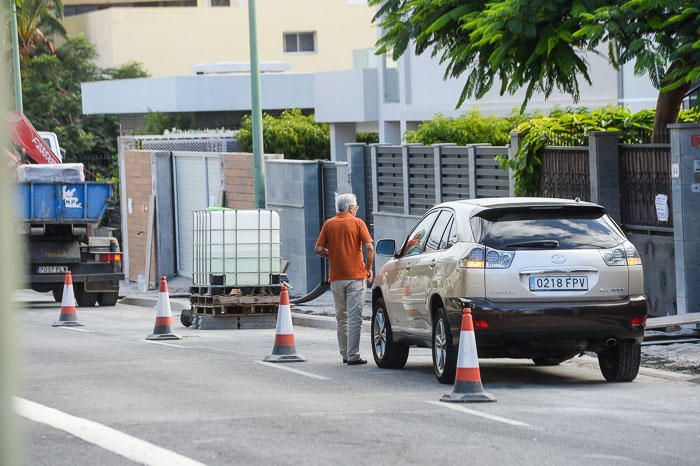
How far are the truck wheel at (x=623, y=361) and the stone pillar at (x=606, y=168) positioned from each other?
5412mm

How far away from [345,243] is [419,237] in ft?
3.21

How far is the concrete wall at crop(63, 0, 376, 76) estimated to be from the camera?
6006cm

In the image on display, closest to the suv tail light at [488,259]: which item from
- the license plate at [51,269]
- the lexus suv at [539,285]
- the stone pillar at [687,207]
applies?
the lexus suv at [539,285]

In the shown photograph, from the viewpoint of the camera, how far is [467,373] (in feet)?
31.4

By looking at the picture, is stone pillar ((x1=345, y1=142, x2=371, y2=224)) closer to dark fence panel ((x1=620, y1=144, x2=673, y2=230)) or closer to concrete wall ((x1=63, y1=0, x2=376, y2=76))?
dark fence panel ((x1=620, y1=144, x2=673, y2=230))

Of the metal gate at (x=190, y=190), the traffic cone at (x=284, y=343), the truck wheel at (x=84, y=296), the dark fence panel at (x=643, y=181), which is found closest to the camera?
the traffic cone at (x=284, y=343)

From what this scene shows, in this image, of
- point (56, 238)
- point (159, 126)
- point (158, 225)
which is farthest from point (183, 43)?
point (56, 238)

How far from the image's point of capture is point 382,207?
23.7 metres

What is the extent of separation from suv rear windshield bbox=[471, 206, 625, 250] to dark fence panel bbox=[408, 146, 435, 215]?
11.0 metres

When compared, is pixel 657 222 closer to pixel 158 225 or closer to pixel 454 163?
pixel 454 163

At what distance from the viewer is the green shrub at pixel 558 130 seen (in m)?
17.2

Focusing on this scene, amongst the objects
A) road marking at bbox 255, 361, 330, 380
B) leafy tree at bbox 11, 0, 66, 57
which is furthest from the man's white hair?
leafy tree at bbox 11, 0, 66, 57

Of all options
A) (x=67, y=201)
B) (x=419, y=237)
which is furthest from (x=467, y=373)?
(x=67, y=201)

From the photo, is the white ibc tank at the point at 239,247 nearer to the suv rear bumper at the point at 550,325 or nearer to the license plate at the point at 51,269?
the license plate at the point at 51,269
